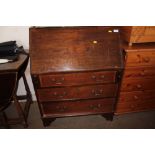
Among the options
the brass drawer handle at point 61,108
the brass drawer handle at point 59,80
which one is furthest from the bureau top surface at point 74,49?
the brass drawer handle at point 61,108

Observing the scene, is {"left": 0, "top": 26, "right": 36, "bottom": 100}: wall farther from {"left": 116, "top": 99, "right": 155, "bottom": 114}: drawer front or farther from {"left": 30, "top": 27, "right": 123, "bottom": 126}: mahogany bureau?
{"left": 116, "top": 99, "right": 155, "bottom": 114}: drawer front

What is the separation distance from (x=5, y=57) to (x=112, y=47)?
1.09 meters

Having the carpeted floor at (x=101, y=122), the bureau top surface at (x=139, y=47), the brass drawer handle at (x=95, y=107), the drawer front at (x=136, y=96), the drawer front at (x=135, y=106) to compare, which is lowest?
the carpeted floor at (x=101, y=122)

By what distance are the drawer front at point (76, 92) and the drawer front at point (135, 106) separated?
31 cm

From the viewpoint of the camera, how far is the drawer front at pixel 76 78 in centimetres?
146

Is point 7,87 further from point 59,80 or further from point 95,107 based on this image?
point 95,107

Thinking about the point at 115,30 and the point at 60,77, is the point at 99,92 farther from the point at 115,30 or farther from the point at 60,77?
the point at 115,30

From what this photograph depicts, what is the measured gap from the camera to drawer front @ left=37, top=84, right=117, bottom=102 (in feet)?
5.18

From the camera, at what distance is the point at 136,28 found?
56.6 inches

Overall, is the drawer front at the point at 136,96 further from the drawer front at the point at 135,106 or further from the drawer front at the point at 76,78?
the drawer front at the point at 76,78

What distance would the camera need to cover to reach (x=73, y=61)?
4.74ft

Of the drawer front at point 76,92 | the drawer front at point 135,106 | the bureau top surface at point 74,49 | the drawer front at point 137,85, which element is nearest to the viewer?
the bureau top surface at point 74,49

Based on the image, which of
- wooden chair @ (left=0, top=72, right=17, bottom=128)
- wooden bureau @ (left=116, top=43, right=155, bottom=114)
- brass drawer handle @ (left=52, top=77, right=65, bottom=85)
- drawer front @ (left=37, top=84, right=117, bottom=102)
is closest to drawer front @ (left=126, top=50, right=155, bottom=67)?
wooden bureau @ (left=116, top=43, right=155, bottom=114)
